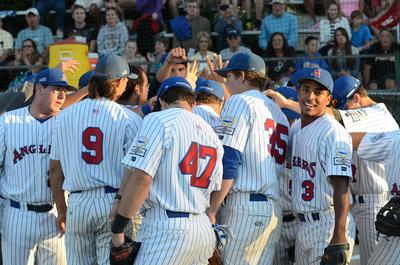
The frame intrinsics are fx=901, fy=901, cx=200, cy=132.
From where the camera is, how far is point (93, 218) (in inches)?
244

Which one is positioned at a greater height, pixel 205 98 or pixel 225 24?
pixel 225 24

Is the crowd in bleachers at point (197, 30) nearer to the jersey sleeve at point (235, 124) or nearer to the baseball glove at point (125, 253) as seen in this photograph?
the jersey sleeve at point (235, 124)

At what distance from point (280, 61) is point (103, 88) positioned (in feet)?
20.7

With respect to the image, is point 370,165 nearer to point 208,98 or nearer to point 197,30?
point 208,98

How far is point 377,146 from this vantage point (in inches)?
246

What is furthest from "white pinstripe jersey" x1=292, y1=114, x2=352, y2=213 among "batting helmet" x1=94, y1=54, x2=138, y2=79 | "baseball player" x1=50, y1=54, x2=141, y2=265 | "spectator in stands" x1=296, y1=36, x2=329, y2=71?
"spectator in stands" x1=296, y1=36, x2=329, y2=71

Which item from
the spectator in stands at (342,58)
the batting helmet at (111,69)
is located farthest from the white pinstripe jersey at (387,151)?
the spectator in stands at (342,58)

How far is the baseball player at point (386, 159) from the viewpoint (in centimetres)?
619

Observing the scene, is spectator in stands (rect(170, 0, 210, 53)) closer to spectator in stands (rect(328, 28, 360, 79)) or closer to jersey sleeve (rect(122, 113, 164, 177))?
spectator in stands (rect(328, 28, 360, 79))

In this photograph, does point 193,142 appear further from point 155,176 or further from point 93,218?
point 93,218

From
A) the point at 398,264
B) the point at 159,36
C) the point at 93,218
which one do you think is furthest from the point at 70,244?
the point at 159,36

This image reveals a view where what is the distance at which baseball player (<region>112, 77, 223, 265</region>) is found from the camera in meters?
5.44

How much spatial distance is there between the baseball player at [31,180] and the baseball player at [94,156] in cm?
48

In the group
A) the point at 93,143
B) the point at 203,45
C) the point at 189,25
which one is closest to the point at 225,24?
the point at 189,25
